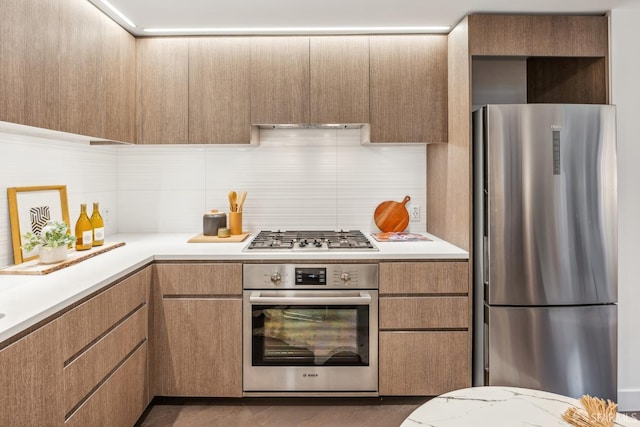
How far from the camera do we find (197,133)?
2.86 m

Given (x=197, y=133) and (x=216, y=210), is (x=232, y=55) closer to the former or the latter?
(x=197, y=133)

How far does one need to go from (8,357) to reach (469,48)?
2.50 meters

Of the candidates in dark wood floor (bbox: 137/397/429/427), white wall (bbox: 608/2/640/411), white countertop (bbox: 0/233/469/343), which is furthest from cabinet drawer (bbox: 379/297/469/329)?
white wall (bbox: 608/2/640/411)

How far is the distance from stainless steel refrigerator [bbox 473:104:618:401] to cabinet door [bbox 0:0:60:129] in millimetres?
2081

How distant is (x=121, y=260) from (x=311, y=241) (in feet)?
3.58

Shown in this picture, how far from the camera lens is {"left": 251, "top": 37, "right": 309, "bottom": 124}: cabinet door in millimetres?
2844

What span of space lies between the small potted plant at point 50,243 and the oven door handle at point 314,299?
97 cm

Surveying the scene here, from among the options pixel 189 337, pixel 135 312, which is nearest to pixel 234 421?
pixel 189 337

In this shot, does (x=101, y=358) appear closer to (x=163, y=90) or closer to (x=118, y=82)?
(x=118, y=82)

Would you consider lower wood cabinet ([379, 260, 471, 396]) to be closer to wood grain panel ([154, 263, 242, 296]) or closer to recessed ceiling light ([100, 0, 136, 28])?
wood grain panel ([154, 263, 242, 296])

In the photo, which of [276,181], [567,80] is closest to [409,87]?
[567,80]

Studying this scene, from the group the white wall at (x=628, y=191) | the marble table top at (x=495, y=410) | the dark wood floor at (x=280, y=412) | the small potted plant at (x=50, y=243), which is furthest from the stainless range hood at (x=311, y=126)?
the marble table top at (x=495, y=410)

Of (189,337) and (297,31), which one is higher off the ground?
(297,31)

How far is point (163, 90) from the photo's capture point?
2857mm
